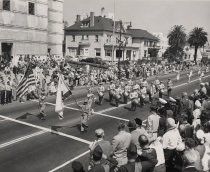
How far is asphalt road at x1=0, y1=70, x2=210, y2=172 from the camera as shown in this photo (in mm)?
11484

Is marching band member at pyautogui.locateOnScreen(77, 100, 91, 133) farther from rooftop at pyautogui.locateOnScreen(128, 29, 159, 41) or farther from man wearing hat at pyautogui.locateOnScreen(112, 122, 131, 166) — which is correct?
rooftop at pyautogui.locateOnScreen(128, 29, 159, 41)

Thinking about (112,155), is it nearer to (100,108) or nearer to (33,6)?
(100,108)

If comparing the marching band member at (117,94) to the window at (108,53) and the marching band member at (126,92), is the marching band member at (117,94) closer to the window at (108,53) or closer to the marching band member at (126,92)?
the marching band member at (126,92)

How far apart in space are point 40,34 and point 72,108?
2628 cm

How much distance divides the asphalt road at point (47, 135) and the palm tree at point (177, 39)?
71.1 m

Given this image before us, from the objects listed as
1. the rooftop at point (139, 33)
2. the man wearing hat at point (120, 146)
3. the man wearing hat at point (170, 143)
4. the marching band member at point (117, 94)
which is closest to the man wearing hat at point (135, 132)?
the man wearing hat at point (120, 146)

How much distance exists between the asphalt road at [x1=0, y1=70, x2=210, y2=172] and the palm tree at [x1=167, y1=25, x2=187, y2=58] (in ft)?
233

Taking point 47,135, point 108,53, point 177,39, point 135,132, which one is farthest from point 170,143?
point 177,39

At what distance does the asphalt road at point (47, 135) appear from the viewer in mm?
11484

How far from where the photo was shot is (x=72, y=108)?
2097 centimetres

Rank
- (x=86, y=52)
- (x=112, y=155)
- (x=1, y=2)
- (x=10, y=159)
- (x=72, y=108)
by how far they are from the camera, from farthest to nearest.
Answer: (x=86, y=52) → (x=1, y=2) → (x=72, y=108) → (x=10, y=159) → (x=112, y=155)

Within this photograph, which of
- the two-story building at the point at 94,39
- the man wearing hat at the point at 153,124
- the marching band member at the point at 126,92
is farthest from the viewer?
the two-story building at the point at 94,39

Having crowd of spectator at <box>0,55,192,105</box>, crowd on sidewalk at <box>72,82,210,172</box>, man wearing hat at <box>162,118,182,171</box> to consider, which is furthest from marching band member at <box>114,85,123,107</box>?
man wearing hat at <box>162,118,182,171</box>

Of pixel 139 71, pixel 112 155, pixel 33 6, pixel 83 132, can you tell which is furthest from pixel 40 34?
pixel 112 155
